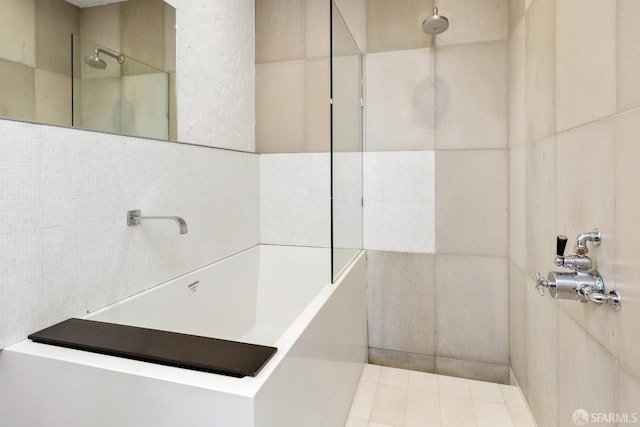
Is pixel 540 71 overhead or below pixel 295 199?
overhead

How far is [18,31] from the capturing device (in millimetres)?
1165

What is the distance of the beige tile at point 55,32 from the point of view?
1.25 metres

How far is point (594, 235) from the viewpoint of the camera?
1091 millimetres

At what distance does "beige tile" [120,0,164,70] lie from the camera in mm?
1623

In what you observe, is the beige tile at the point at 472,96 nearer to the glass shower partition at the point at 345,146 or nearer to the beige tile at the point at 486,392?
the glass shower partition at the point at 345,146

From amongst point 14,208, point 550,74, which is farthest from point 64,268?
point 550,74

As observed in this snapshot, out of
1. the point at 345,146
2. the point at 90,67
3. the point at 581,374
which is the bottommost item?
the point at 581,374

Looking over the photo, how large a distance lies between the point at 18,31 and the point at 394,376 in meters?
2.55

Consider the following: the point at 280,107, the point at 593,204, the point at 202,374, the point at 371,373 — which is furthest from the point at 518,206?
the point at 202,374

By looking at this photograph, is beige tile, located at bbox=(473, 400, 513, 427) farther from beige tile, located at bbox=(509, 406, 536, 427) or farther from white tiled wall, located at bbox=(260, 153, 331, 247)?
white tiled wall, located at bbox=(260, 153, 331, 247)

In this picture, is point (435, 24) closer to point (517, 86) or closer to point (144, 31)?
point (517, 86)

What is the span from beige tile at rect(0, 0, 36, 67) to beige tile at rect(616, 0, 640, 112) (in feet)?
5.94

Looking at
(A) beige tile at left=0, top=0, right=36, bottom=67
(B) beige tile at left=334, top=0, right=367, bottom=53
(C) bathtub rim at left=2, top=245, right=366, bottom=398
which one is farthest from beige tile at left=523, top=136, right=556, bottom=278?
(A) beige tile at left=0, top=0, right=36, bottom=67

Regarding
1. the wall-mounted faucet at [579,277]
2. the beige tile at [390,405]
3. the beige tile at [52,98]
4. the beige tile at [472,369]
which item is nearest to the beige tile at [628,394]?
the wall-mounted faucet at [579,277]
